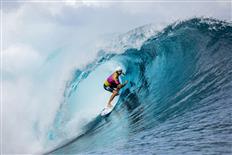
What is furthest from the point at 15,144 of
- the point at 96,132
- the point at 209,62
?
the point at 209,62

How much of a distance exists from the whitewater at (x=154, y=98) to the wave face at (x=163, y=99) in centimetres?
2

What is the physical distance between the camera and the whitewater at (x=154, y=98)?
31.8ft

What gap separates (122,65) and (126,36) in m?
1.44

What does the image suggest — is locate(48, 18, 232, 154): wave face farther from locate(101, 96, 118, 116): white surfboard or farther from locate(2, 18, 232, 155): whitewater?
locate(101, 96, 118, 116): white surfboard

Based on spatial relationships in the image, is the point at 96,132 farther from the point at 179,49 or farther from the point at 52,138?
the point at 179,49

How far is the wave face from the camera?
31.3 ft

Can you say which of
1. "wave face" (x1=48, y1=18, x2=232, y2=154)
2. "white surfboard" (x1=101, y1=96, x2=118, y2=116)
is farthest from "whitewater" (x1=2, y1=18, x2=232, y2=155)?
"white surfboard" (x1=101, y1=96, x2=118, y2=116)

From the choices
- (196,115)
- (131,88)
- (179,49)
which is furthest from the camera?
(179,49)

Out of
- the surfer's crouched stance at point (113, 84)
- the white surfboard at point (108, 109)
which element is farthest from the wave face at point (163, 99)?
the surfer's crouched stance at point (113, 84)

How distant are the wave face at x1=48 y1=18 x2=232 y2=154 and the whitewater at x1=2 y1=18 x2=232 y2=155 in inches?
0.8

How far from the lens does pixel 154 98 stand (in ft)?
41.9

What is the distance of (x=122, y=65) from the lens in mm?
15461

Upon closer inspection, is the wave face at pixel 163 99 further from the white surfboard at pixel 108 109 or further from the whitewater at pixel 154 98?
the white surfboard at pixel 108 109

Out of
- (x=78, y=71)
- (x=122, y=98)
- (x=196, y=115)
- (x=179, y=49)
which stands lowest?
(x=196, y=115)
